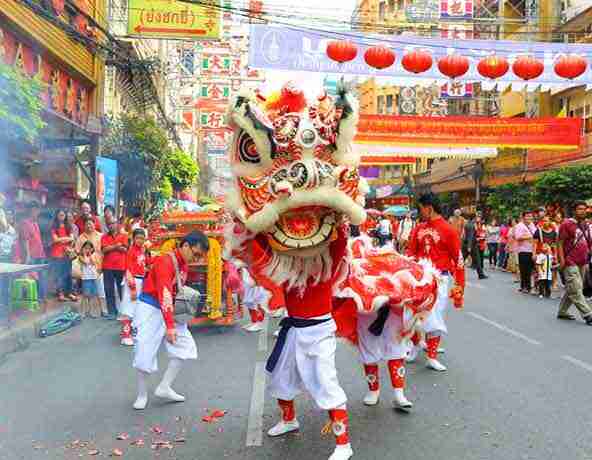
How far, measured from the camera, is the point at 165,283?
17.8ft

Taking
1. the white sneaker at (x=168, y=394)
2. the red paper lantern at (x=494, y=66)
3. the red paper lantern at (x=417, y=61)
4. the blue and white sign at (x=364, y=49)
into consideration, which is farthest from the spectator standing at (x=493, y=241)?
the white sneaker at (x=168, y=394)

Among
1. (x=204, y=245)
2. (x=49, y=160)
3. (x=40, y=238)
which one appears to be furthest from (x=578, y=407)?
(x=49, y=160)

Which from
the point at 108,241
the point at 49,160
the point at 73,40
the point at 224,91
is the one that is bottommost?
the point at 108,241

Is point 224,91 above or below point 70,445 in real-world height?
above

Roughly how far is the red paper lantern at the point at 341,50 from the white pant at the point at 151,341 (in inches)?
363

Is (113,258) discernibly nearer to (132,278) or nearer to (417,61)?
(132,278)

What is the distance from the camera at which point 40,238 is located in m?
10.5

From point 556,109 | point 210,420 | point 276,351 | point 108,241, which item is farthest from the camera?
point 556,109

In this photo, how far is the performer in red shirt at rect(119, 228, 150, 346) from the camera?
827 cm

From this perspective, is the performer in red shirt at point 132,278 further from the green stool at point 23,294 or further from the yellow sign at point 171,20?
Result: the yellow sign at point 171,20

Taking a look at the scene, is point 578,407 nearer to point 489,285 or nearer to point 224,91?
point 489,285

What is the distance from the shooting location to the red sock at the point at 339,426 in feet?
13.5

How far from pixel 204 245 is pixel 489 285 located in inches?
440

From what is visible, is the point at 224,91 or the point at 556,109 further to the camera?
the point at 224,91
